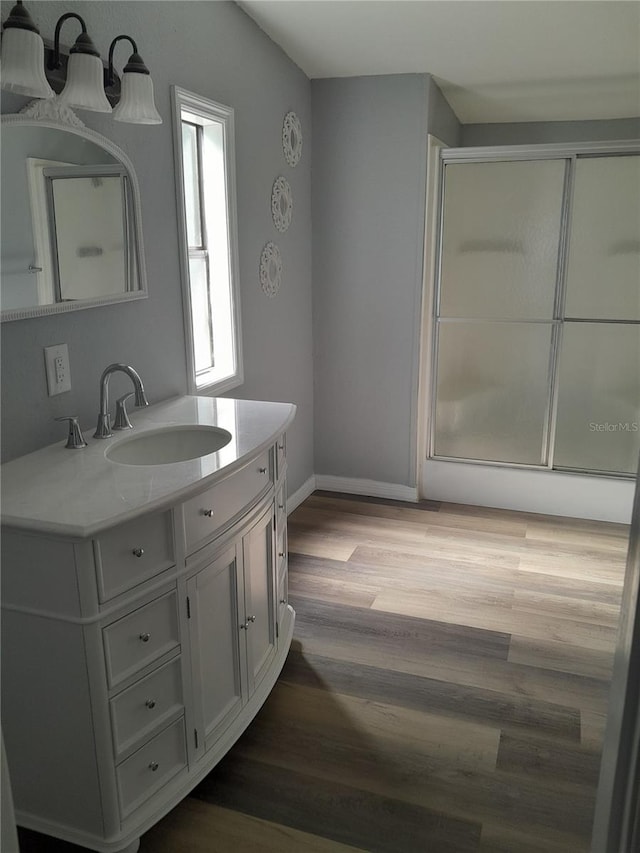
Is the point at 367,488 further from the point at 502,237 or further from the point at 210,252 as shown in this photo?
the point at 210,252

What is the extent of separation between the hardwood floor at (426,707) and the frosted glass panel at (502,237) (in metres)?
1.29

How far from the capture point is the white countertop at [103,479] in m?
1.44

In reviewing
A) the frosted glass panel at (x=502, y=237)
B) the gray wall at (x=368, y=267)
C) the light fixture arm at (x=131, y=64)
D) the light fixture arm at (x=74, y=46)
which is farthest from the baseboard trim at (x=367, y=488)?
the light fixture arm at (x=74, y=46)

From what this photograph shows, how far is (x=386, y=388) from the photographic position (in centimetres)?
393

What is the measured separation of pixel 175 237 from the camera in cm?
247

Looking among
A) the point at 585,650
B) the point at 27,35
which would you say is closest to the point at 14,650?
the point at 27,35

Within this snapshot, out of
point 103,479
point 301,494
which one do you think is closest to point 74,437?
point 103,479

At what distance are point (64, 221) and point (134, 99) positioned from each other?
0.40 meters

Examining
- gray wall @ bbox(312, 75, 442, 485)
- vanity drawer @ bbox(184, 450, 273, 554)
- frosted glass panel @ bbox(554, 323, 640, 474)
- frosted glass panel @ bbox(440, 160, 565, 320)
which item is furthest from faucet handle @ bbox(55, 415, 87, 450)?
frosted glass panel @ bbox(554, 323, 640, 474)

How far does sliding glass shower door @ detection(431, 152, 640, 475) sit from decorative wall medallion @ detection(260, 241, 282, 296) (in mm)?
968

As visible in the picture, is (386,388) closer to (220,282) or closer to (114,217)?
(220,282)

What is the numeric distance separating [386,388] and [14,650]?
2696 mm

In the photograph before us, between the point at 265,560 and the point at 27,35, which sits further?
the point at 265,560

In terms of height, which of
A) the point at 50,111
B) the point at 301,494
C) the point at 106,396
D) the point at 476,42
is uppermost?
the point at 476,42
